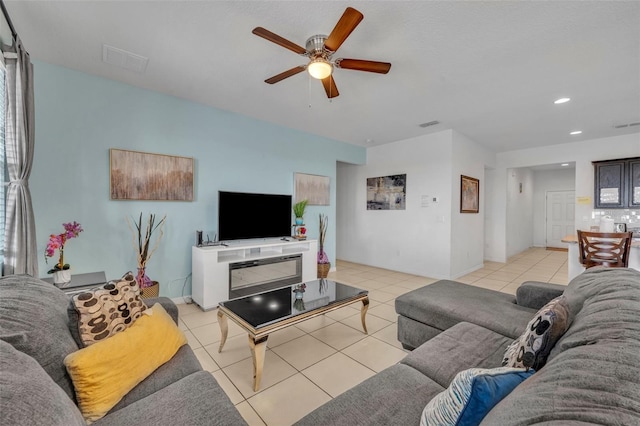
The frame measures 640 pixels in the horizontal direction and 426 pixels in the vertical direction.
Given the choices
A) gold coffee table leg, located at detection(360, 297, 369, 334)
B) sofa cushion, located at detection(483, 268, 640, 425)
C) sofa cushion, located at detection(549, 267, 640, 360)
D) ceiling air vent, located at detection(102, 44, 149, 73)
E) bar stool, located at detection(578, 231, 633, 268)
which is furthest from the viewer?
bar stool, located at detection(578, 231, 633, 268)

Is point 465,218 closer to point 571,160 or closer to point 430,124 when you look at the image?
point 430,124

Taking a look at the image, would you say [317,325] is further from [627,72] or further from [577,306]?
[627,72]

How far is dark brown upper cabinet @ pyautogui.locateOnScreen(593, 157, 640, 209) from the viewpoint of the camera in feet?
15.3

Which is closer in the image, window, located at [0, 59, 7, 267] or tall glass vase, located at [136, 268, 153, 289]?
window, located at [0, 59, 7, 267]

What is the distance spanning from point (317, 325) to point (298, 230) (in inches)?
73.7

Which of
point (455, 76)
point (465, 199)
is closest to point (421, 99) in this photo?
point (455, 76)

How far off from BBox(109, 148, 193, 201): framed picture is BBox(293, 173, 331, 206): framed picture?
1.79 meters

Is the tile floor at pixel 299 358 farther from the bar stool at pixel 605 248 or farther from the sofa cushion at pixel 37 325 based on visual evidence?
the bar stool at pixel 605 248

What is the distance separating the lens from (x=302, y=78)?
289 cm

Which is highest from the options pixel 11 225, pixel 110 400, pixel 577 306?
pixel 11 225

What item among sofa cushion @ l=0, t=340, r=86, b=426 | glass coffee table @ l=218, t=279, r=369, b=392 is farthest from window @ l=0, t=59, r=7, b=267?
sofa cushion @ l=0, t=340, r=86, b=426

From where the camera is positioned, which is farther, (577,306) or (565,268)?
(565,268)

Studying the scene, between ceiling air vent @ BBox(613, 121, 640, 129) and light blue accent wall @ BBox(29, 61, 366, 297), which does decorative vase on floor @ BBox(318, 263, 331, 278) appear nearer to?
light blue accent wall @ BBox(29, 61, 366, 297)

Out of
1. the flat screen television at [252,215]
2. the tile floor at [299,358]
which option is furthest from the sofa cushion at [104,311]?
the flat screen television at [252,215]
